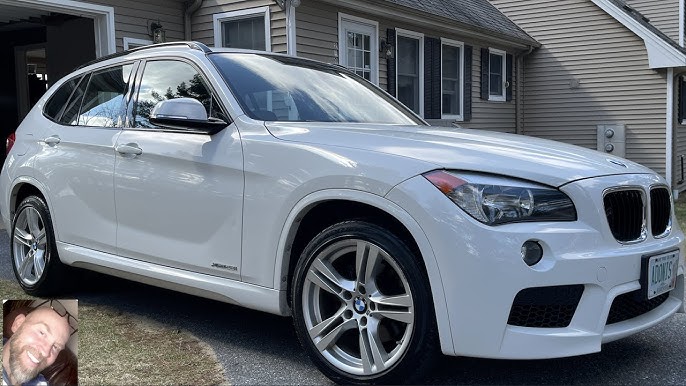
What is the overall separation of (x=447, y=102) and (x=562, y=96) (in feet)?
12.7

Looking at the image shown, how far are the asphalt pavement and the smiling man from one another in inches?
33.9

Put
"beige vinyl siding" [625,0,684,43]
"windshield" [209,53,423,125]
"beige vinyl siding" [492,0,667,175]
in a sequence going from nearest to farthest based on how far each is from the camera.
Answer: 1. "windshield" [209,53,423,125]
2. "beige vinyl siding" [492,0,667,175]
3. "beige vinyl siding" [625,0,684,43]

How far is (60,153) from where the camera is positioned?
457 cm

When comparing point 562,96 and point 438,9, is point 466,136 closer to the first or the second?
point 438,9

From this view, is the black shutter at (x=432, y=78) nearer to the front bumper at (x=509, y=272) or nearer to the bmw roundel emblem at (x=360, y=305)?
the bmw roundel emblem at (x=360, y=305)

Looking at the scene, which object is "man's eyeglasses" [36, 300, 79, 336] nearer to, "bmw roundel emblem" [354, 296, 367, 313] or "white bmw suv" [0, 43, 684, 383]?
"white bmw suv" [0, 43, 684, 383]

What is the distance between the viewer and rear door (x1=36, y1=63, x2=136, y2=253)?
13.8 ft

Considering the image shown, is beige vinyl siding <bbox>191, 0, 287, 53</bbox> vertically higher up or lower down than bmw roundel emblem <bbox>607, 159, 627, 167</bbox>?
higher up

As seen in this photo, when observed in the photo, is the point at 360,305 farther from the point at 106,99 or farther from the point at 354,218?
the point at 106,99

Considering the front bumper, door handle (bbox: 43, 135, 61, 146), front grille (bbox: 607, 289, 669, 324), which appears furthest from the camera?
door handle (bbox: 43, 135, 61, 146)

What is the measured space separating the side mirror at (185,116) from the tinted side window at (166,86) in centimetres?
28

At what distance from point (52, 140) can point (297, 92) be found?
6.08ft

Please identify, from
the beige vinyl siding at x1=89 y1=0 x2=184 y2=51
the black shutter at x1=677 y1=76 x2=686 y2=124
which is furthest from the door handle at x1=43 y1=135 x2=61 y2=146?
the black shutter at x1=677 y1=76 x2=686 y2=124

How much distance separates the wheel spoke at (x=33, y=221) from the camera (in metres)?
4.84
